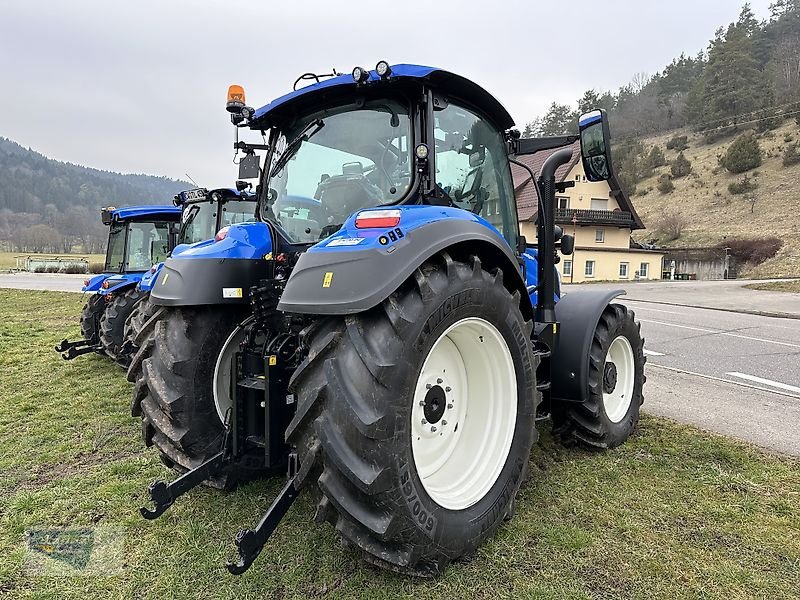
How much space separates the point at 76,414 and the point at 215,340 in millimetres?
3024

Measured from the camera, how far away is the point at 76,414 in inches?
196

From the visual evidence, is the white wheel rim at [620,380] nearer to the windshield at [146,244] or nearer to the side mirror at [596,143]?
the side mirror at [596,143]

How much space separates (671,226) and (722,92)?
90.8ft

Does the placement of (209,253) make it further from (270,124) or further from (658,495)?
(658,495)

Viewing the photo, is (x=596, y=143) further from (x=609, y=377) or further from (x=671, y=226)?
(x=671, y=226)

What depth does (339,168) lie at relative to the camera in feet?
9.82

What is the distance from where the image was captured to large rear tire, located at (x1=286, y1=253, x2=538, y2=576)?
6.64 ft

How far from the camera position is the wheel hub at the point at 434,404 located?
99.0 inches

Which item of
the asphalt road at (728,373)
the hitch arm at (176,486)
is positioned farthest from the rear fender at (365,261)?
the asphalt road at (728,373)

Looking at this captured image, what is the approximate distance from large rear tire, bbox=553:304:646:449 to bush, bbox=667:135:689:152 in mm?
66921

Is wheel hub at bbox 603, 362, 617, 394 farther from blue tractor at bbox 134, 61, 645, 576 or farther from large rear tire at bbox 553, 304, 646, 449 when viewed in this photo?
Result: blue tractor at bbox 134, 61, 645, 576

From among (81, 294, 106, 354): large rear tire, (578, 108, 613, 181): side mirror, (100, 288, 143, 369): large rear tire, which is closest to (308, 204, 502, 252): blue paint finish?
(578, 108, 613, 181): side mirror

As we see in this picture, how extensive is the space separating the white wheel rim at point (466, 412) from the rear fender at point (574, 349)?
1.06 m
